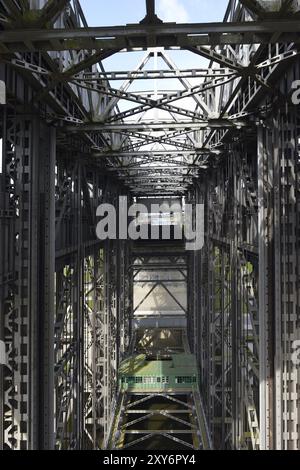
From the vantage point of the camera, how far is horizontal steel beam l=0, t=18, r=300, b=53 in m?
6.93

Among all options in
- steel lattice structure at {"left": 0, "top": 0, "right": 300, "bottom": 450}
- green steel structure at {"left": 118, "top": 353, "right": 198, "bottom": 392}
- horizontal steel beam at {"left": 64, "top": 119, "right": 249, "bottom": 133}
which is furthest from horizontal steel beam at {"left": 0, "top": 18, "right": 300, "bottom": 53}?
green steel structure at {"left": 118, "top": 353, "right": 198, "bottom": 392}

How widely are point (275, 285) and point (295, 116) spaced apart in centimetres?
342

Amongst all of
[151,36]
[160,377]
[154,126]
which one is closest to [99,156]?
[154,126]

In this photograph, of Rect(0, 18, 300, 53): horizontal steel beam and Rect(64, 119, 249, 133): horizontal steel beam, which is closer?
Rect(0, 18, 300, 53): horizontal steel beam

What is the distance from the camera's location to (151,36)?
23.2ft

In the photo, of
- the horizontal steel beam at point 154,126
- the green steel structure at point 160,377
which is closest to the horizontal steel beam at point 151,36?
the horizontal steel beam at point 154,126

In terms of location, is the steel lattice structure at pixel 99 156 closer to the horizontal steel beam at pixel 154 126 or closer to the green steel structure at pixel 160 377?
the horizontal steel beam at pixel 154 126

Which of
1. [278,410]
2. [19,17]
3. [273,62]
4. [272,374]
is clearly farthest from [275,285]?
[19,17]

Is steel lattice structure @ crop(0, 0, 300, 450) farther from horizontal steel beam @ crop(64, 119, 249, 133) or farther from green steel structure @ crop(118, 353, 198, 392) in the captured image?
green steel structure @ crop(118, 353, 198, 392)

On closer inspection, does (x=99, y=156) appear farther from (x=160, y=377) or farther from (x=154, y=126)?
(x=160, y=377)

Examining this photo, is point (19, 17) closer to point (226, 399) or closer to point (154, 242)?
point (226, 399)

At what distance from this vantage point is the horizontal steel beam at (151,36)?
6934 mm

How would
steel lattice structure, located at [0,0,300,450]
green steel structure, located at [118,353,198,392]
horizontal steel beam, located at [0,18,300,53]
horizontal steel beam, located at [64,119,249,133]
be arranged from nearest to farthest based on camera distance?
horizontal steel beam, located at [0,18,300,53]
steel lattice structure, located at [0,0,300,450]
horizontal steel beam, located at [64,119,249,133]
green steel structure, located at [118,353,198,392]

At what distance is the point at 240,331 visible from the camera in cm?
1337
